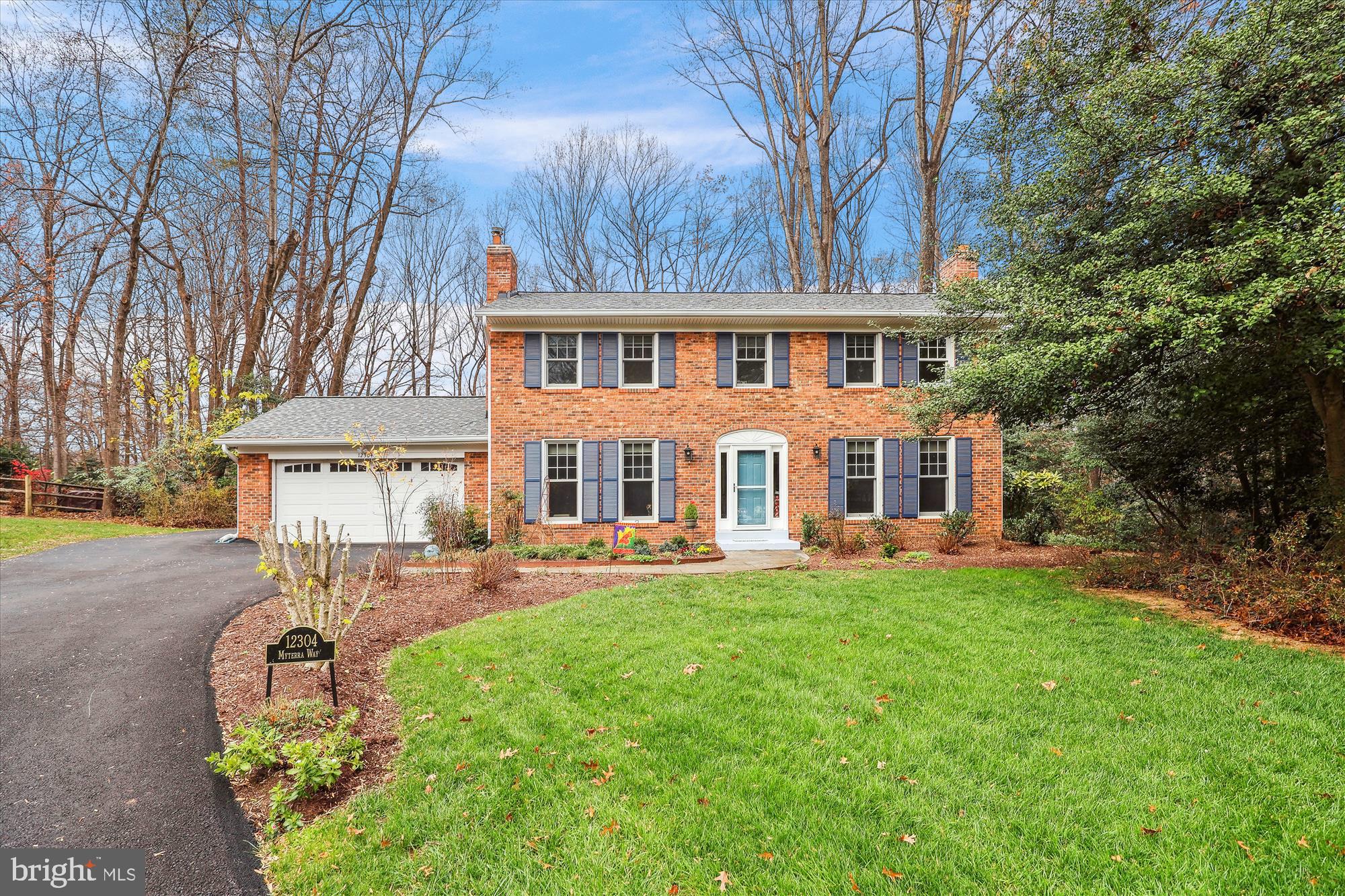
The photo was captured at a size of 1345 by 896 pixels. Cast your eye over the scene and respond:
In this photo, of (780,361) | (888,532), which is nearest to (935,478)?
(888,532)

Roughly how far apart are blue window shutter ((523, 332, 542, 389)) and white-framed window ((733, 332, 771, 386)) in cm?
418

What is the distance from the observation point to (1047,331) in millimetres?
6844

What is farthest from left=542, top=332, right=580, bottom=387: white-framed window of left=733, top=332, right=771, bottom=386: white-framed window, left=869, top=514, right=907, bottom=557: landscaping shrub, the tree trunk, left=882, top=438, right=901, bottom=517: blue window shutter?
the tree trunk

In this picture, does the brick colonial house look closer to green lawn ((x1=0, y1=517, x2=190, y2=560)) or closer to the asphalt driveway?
green lawn ((x1=0, y1=517, x2=190, y2=560))

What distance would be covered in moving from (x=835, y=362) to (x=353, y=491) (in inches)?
446

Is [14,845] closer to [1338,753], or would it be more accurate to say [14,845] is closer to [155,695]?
[155,695]

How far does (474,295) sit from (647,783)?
1079 inches

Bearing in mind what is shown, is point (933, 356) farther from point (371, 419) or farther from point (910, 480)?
point (371, 419)

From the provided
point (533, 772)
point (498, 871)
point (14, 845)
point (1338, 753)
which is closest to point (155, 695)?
point (14, 845)

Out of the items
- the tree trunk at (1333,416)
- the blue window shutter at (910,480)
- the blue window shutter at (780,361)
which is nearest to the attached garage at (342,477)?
the blue window shutter at (780,361)

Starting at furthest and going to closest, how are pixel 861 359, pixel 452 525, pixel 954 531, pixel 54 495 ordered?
pixel 54 495 < pixel 861 359 < pixel 954 531 < pixel 452 525

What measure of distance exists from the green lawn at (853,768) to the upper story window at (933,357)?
781 cm

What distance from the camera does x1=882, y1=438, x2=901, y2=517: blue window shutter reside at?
492 inches

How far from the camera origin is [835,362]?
41.3 feet
